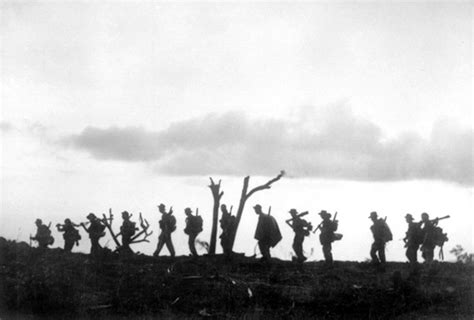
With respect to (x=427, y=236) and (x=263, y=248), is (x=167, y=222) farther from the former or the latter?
(x=427, y=236)

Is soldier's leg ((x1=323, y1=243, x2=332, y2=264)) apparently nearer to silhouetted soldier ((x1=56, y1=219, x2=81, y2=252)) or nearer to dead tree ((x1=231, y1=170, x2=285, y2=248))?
dead tree ((x1=231, y1=170, x2=285, y2=248))

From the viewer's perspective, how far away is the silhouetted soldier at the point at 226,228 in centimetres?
1898

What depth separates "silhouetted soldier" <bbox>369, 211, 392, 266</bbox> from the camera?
58.7 feet

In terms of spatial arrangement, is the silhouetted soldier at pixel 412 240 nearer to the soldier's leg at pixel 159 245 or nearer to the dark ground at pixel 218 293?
the dark ground at pixel 218 293

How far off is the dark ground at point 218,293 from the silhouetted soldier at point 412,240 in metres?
2.11

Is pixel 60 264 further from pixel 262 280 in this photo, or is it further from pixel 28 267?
pixel 262 280

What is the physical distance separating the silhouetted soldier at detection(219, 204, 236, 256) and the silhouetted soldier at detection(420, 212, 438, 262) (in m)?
6.45

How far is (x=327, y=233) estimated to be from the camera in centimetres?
1841

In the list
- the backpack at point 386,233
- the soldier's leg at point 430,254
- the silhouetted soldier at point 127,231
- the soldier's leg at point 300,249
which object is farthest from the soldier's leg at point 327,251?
the silhouetted soldier at point 127,231

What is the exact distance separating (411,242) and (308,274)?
15.1 feet

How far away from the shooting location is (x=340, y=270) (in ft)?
52.8

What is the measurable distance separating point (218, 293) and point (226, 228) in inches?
249

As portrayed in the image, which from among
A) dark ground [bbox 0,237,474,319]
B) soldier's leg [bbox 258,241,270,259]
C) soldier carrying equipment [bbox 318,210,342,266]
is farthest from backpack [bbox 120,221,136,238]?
soldier carrying equipment [bbox 318,210,342,266]

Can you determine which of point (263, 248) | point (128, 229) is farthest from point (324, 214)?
point (128, 229)
